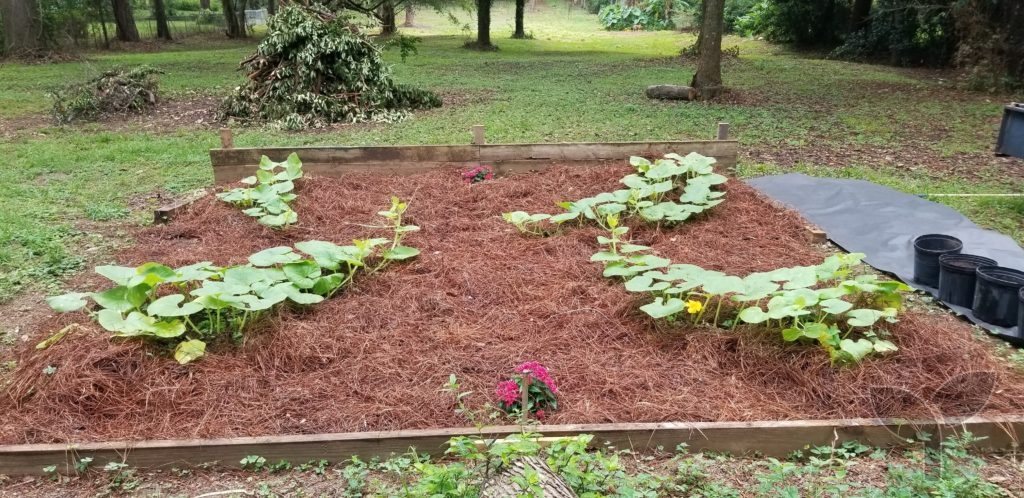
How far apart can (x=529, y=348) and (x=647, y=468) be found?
89cm

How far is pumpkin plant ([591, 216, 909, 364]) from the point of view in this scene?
287 centimetres

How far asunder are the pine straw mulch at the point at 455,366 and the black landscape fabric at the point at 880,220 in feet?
2.30

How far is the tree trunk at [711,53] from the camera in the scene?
10.8 m

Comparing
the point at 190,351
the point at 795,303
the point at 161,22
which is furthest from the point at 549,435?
the point at 161,22

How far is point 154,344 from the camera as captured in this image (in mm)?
2996

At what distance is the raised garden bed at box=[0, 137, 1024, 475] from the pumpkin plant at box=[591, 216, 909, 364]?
0.09m

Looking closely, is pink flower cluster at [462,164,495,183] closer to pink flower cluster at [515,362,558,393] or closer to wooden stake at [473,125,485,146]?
wooden stake at [473,125,485,146]

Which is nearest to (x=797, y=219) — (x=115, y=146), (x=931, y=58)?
(x=115, y=146)

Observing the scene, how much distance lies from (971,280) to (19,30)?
20.1m

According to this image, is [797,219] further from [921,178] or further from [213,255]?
[213,255]

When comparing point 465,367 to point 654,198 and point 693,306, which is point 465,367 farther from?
point 654,198

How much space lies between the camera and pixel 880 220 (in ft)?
16.0

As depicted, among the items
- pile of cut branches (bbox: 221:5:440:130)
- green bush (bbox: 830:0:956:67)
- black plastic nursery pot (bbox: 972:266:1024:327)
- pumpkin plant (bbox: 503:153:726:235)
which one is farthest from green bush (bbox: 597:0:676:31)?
black plastic nursery pot (bbox: 972:266:1024:327)

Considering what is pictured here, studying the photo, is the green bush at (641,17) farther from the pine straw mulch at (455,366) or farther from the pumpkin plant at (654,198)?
the pine straw mulch at (455,366)
